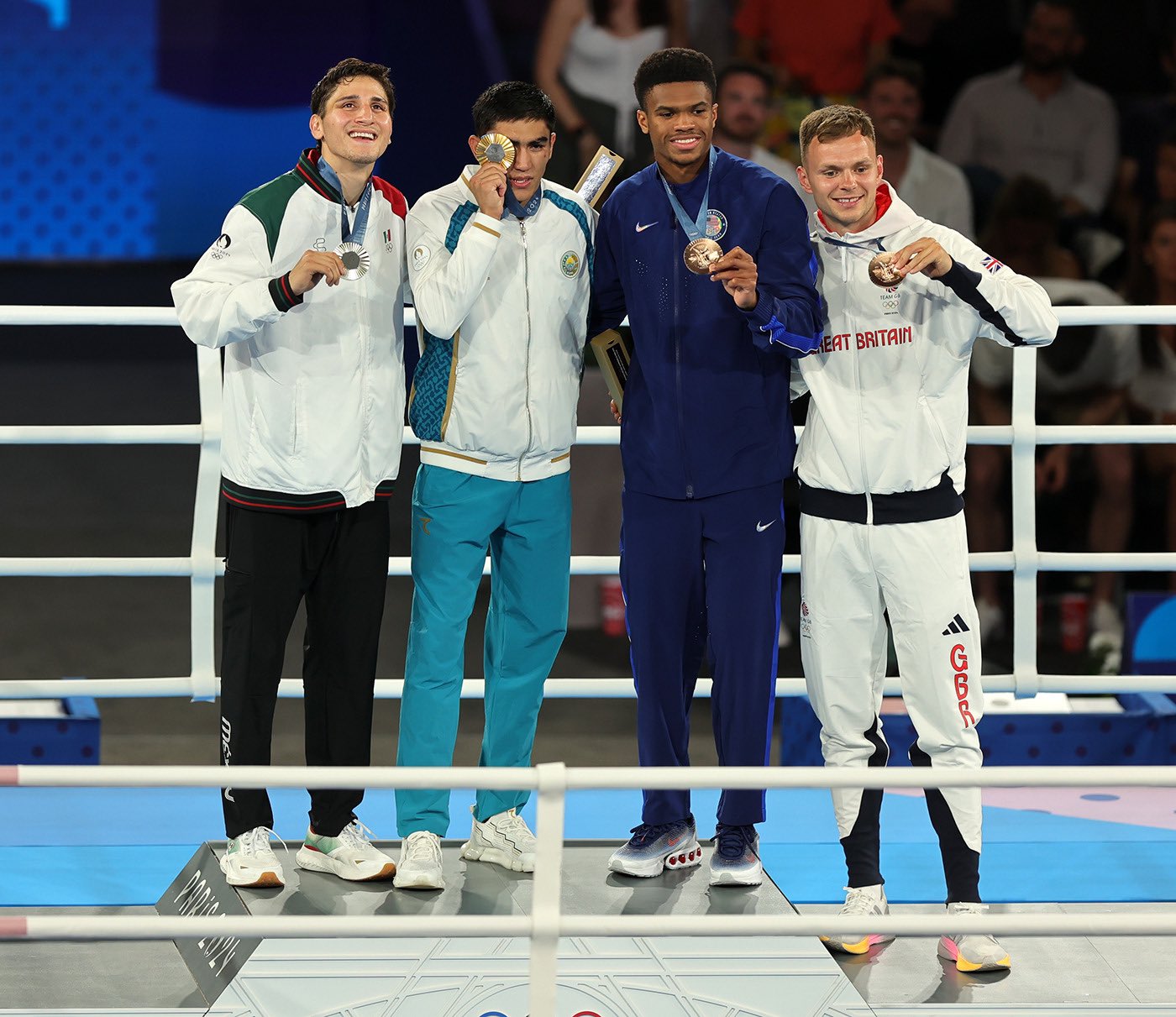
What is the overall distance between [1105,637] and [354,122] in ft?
14.0

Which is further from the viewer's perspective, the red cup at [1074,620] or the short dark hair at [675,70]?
the red cup at [1074,620]

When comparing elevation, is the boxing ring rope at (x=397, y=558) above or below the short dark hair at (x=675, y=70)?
below

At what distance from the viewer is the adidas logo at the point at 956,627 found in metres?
3.24

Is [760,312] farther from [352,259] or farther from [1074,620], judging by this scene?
[1074,620]

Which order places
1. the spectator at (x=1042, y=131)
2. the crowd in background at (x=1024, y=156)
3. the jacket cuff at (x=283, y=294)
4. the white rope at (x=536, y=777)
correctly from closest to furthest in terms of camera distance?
1. the white rope at (x=536, y=777)
2. the jacket cuff at (x=283, y=294)
3. the crowd in background at (x=1024, y=156)
4. the spectator at (x=1042, y=131)

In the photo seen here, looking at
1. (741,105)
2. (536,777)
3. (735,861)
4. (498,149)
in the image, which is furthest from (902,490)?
(741,105)

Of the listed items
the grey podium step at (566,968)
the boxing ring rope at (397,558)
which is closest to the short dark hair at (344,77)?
the boxing ring rope at (397,558)

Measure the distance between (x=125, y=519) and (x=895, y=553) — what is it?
6.53 metres

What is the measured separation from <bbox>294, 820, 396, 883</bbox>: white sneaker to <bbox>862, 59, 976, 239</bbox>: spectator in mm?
3756

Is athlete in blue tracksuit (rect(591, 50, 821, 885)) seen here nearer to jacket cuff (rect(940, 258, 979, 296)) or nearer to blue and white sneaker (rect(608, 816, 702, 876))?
blue and white sneaker (rect(608, 816, 702, 876))

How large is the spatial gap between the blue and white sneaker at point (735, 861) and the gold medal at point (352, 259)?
1.39 meters

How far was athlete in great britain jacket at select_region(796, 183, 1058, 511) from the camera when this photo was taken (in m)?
3.22

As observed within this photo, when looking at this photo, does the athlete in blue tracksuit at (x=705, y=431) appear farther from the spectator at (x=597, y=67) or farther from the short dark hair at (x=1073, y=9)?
the short dark hair at (x=1073, y=9)

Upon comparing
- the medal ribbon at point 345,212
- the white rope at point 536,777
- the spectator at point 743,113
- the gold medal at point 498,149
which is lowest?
the white rope at point 536,777
